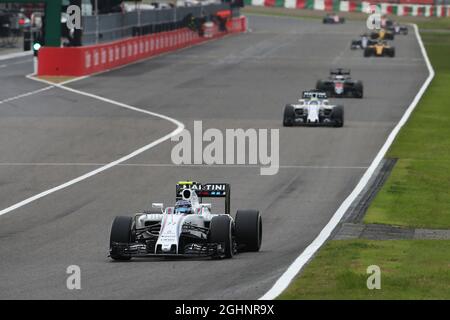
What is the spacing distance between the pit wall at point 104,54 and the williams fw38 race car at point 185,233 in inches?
1465

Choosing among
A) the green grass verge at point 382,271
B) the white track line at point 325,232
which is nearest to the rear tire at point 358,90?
the white track line at point 325,232

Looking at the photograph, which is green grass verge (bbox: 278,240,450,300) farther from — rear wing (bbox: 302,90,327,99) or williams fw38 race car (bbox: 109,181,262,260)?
rear wing (bbox: 302,90,327,99)

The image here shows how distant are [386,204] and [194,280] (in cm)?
909

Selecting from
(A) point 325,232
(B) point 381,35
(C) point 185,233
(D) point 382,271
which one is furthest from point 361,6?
(D) point 382,271

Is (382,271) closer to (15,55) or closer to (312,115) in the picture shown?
(312,115)

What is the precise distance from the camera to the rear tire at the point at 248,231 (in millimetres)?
19406

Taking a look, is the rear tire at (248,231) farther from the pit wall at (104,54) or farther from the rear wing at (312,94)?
the pit wall at (104,54)

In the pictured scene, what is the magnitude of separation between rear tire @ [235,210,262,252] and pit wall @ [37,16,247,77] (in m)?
37.4

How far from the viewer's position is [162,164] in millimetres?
31672

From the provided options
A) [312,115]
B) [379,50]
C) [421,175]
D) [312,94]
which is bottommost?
[379,50]

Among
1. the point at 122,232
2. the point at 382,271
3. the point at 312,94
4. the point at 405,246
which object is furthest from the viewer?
the point at 312,94

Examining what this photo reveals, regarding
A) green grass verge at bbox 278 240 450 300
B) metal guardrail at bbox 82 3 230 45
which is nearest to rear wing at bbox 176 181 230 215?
green grass verge at bbox 278 240 450 300

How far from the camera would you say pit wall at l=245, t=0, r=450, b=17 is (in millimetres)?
137625

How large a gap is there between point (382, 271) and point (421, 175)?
12675 millimetres
